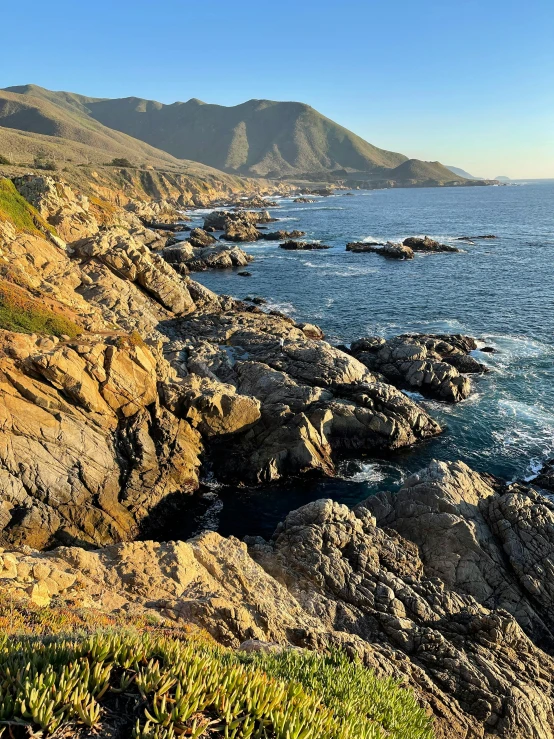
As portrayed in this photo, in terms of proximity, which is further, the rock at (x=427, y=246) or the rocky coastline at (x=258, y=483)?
the rock at (x=427, y=246)

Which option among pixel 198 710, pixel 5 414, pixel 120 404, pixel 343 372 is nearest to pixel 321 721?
pixel 198 710

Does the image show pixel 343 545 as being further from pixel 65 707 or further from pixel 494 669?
pixel 65 707

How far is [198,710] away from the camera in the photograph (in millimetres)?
6805

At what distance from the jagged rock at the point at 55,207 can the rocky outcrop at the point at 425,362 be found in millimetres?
31995

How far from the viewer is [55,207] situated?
48.6m

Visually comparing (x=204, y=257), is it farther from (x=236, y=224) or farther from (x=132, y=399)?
(x=132, y=399)

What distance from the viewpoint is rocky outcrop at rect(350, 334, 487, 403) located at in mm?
38938

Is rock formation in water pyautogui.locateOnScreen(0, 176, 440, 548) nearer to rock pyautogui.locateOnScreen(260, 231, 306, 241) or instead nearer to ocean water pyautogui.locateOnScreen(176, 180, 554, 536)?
ocean water pyautogui.locateOnScreen(176, 180, 554, 536)

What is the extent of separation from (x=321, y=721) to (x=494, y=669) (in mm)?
10360

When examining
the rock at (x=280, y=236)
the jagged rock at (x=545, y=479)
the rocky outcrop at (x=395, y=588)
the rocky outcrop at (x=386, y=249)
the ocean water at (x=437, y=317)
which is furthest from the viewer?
the rock at (x=280, y=236)

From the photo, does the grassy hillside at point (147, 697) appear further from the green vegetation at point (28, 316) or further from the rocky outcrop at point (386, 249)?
the rocky outcrop at point (386, 249)

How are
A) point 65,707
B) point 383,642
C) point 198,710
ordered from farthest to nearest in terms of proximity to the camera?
point 383,642
point 198,710
point 65,707

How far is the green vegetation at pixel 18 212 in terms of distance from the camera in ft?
134

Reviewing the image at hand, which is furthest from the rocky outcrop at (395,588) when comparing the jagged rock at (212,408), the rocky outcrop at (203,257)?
the rocky outcrop at (203,257)
